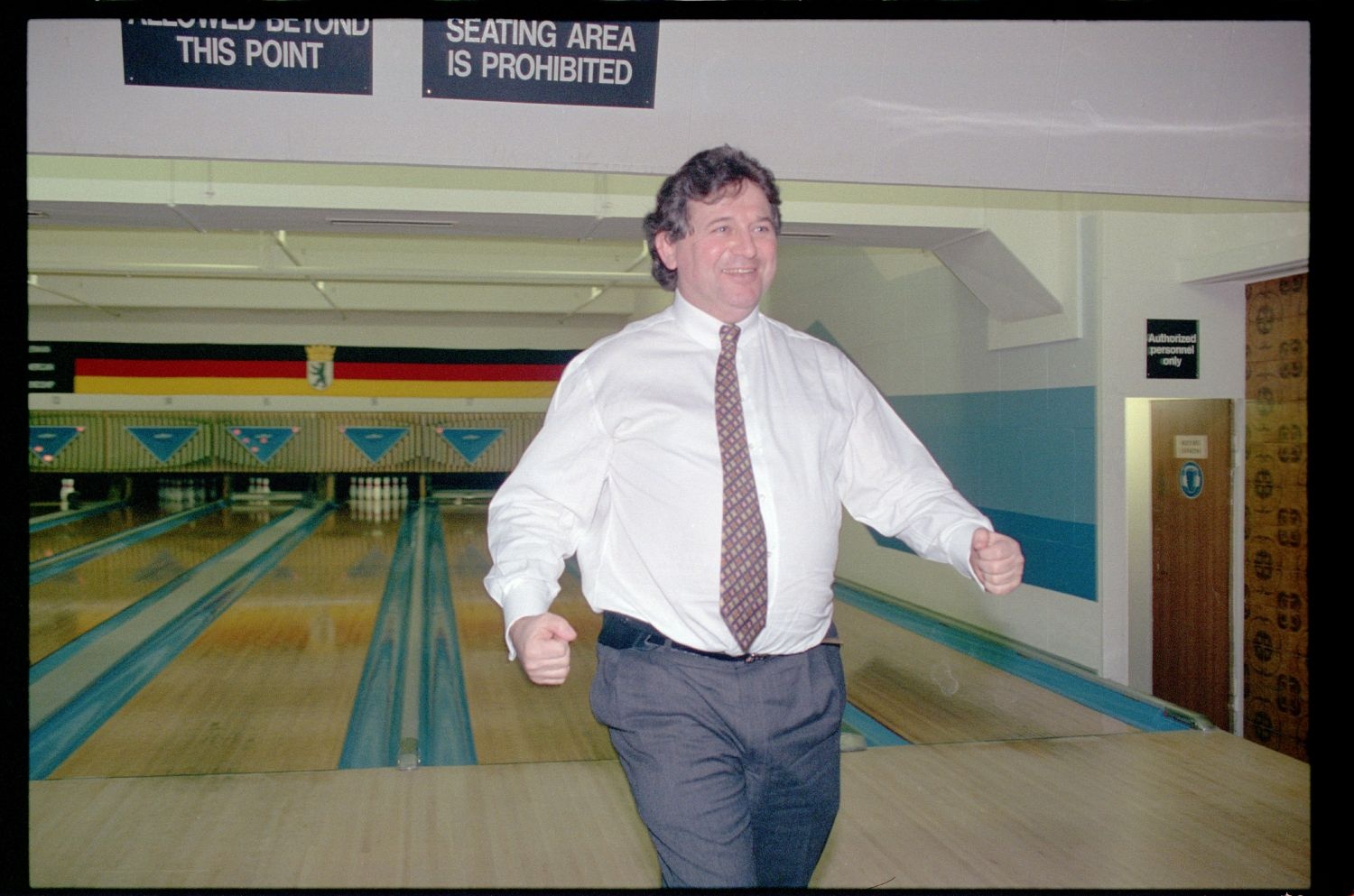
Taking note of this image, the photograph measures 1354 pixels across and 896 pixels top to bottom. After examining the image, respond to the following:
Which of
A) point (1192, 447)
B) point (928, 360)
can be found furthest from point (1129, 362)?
point (928, 360)

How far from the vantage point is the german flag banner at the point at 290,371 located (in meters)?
11.9

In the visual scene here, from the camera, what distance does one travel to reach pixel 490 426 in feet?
42.3

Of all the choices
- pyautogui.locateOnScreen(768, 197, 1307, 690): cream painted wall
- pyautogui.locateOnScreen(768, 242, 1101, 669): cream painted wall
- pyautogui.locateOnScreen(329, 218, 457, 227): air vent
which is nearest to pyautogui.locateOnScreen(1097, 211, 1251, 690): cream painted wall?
pyautogui.locateOnScreen(768, 197, 1307, 690): cream painted wall

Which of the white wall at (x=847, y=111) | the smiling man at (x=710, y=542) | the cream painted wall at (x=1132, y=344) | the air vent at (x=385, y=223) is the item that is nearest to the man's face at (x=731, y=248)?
the smiling man at (x=710, y=542)

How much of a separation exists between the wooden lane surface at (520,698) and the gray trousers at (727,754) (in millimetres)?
2168

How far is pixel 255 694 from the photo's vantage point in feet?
14.3

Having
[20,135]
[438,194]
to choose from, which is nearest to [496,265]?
[438,194]

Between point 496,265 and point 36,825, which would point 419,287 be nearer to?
point 496,265

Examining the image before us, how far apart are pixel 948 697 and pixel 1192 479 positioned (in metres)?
1.51

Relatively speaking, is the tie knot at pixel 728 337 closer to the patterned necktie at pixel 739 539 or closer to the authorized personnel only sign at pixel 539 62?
the patterned necktie at pixel 739 539

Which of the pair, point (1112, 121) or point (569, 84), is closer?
point (569, 84)

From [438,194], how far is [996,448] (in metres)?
2.96

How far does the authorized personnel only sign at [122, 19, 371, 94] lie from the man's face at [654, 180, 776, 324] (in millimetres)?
1123

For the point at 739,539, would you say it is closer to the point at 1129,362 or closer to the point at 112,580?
the point at 1129,362
